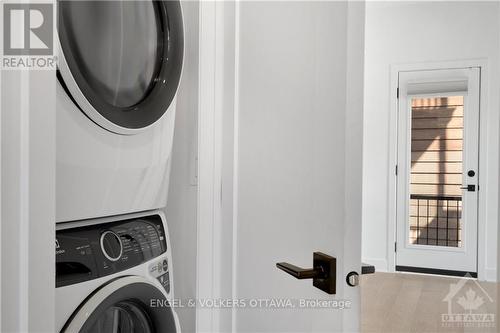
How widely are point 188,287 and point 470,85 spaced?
3.77 m

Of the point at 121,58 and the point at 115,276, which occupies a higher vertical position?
the point at 121,58

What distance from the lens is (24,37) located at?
0.68 metres

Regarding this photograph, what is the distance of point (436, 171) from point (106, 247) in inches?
156

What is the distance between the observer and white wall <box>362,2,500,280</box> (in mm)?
3951

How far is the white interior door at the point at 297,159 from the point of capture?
91cm

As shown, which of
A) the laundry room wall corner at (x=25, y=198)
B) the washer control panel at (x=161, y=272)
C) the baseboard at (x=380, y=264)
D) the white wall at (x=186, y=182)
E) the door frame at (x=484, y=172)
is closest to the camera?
the laundry room wall corner at (x=25, y=198)

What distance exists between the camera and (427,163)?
168 inches

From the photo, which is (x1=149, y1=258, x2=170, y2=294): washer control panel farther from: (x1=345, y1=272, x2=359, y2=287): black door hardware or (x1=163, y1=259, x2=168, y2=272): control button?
(x1=345, y1=272, x2=359, y2=287): black door hardware

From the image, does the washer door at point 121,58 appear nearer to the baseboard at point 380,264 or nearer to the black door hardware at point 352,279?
the black door hardware at point 352,279

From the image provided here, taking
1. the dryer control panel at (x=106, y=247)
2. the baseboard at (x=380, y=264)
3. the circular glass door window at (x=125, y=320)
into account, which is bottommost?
the baseboard at (x=380, y=264)

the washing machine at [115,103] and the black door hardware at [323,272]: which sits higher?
the washing machine at [115,103]

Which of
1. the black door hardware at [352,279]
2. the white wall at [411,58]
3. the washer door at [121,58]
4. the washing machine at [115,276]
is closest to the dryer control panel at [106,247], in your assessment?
the washing machine at [115,276]

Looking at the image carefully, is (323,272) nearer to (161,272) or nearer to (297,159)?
(297,159)

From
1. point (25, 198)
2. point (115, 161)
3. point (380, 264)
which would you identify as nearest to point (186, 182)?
point (115, 161)
